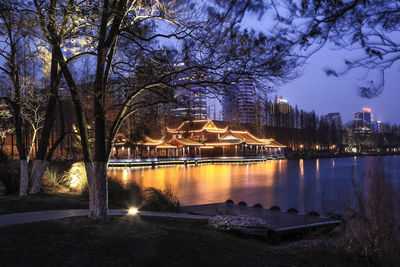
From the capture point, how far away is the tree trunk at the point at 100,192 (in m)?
7.33

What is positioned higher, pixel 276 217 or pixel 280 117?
pixel 280 117

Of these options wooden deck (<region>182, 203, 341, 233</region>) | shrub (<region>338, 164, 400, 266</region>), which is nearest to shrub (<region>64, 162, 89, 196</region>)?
wooden deck (<region>182, 203, 341, 233</region>)

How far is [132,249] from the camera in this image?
17.9 feet

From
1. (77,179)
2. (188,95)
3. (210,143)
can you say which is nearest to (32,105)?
(77,179)

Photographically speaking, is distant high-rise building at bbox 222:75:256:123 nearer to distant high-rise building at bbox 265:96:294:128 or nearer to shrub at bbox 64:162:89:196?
shrub at bbox 64:162:89:196

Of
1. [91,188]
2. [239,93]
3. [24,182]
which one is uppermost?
[239,93]

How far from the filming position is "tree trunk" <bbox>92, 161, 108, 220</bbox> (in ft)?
24.0

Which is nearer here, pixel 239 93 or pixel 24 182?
pixel 239 93

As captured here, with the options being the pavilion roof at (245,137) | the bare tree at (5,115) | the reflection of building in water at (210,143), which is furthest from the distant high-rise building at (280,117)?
the bare tree at (5,115)

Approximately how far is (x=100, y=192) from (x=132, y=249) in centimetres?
229

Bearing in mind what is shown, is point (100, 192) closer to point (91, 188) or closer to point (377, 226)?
point (91, 188)

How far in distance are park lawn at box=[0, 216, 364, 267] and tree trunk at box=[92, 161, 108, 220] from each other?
0.83 ft

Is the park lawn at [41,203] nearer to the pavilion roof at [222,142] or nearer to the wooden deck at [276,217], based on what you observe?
the wooden deck at [276,217]

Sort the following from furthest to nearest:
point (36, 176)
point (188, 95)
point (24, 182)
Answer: point (36, 176) → point (24, 182) → point (188, 95)
